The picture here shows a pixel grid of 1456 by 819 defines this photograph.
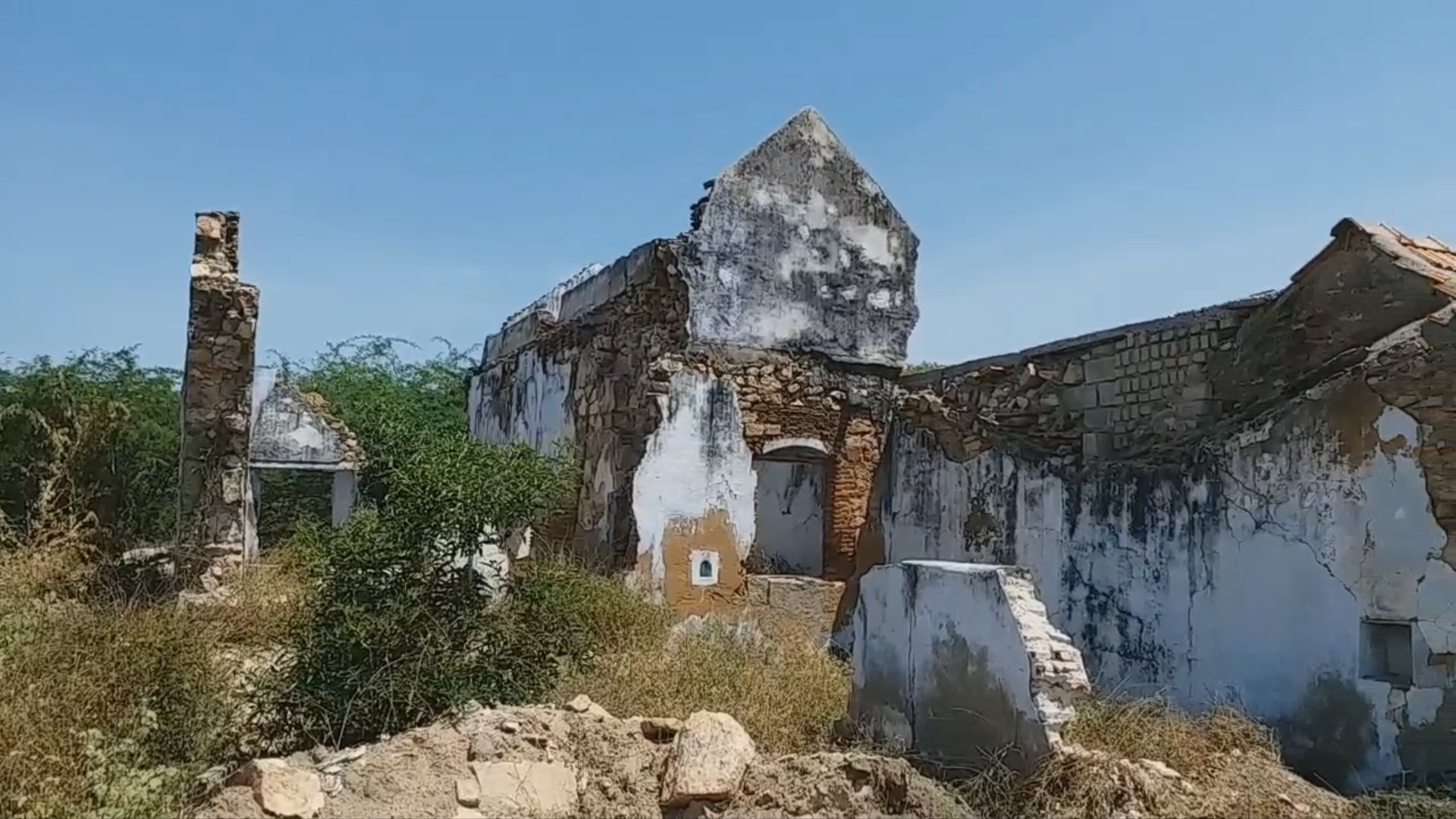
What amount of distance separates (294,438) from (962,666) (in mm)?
12656

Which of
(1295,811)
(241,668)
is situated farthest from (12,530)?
(1295,811)

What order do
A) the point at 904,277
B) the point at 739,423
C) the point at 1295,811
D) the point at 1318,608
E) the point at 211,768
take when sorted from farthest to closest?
the point at 904,277, the point at 739,423, the point at 1318,608, the point at 211,768, the point at 1295,811

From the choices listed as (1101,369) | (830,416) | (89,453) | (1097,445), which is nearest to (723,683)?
(1097,445)

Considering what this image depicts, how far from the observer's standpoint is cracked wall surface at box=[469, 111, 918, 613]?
1180 cm

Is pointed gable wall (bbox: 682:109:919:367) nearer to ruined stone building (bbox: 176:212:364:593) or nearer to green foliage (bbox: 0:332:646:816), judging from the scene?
green foliage (bbox: 0:332:646:816)

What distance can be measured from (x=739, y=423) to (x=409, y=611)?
4.80m

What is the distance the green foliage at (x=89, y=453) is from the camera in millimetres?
14305

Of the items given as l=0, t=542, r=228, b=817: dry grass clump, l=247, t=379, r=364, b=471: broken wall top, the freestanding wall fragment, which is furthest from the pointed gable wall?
l=247, t=379, r=364, b=471: broken wall top

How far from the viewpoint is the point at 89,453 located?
1474cm

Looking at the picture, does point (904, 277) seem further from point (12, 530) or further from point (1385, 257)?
point (12, 530)

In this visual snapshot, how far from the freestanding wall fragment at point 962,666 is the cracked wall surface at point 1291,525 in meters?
1.75

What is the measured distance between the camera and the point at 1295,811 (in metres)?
6.61

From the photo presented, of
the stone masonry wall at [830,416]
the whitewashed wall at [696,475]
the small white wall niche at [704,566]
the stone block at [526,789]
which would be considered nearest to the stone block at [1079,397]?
the stone masonry wall at [830,416]

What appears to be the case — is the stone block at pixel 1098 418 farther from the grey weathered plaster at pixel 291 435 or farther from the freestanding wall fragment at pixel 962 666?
the grey weathered plaster at pixel 291 435
